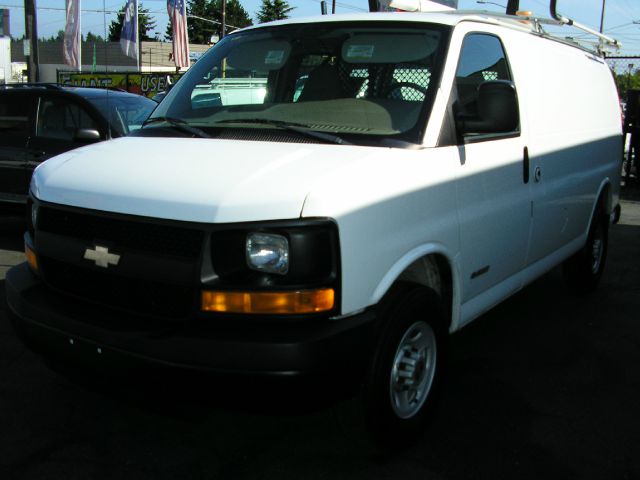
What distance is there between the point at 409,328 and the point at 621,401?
165 centimetres

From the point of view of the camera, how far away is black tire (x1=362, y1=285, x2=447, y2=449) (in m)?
2.86

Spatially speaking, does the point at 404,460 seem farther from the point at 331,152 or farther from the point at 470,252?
the point at 331,152

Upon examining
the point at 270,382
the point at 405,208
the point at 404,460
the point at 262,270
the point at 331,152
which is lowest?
the point at 404,460

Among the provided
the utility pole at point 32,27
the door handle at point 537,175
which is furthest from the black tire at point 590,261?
the utility pole at point 32,27

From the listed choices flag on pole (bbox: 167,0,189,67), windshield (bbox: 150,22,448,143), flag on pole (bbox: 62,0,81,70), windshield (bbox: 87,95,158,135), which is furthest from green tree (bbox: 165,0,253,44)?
windshield (bbox: 150,22,448,143)

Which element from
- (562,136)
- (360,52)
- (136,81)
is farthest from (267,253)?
(136,81)

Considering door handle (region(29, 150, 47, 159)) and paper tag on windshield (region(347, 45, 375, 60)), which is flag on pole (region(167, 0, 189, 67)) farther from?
paper tag on windshield (region(347, 45, 375, 60))

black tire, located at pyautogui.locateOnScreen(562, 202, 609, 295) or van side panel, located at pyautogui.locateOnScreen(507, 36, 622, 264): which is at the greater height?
van side panel, located at pyautogui.locateOnScreen(507, 36, 622, 264)

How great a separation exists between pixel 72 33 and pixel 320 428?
63.7 ft

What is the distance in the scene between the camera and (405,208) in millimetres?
2977

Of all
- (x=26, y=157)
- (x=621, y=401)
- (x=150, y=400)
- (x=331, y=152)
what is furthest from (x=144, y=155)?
(x=26, y=157)

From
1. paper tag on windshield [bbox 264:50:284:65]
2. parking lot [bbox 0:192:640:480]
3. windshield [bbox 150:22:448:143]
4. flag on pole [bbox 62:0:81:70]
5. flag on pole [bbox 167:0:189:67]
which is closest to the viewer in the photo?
parking lot [bbox 0:192:640:480]

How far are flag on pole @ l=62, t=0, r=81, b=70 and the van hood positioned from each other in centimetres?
1838

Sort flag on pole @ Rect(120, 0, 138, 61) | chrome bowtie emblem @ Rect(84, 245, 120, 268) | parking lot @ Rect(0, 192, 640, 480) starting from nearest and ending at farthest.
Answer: chrome bowtie emblem @ Rect(84, 245, 120, 268)
parking lot @ Rect(0, 192, 640, 480)
flag on pole @ Rect(120, 0, 138, 61)
